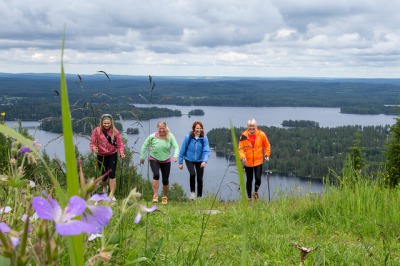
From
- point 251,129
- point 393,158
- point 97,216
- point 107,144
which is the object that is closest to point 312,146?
point 393,158

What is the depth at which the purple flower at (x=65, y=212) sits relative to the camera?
1.76 feet

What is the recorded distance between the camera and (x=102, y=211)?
0.62 meters

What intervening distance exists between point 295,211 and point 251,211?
735mm

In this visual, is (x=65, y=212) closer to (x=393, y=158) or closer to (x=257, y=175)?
(x=257, y=175)

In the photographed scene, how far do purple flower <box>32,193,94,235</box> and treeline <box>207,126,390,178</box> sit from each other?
215 feet

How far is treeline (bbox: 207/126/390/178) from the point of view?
7594 centimetres

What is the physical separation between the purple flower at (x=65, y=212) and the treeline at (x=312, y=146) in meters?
65.4

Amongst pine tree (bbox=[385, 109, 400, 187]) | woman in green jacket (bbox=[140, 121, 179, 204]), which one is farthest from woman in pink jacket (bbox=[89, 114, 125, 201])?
pine tree (bbox=[385, 109, 400, 187])

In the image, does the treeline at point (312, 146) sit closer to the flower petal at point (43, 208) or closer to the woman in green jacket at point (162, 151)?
the woman in green jacket at point (162, 151)

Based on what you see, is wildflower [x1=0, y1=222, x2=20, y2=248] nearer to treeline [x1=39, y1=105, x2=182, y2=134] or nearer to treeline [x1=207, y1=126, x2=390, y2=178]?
treeline [x1=39, y1=105, x2=182, y2=134]

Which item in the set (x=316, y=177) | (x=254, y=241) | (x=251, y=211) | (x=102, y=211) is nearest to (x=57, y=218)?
(x=102, y=211)

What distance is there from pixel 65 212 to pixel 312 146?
307 feet

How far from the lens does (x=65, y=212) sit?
0.58 m

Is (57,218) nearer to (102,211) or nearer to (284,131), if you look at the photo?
(102,211)
